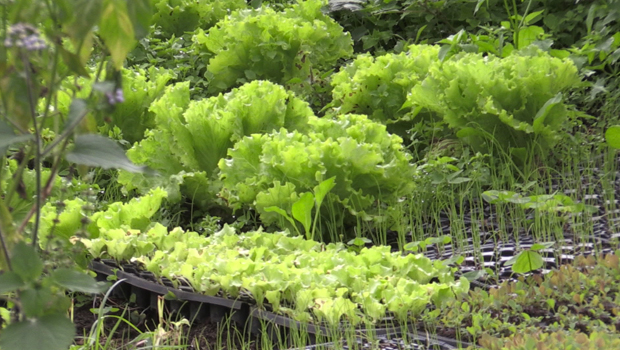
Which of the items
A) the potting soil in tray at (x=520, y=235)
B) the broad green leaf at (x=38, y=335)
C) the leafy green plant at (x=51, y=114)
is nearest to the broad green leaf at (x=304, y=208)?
the potting soil in tray at (x=520, y=235)

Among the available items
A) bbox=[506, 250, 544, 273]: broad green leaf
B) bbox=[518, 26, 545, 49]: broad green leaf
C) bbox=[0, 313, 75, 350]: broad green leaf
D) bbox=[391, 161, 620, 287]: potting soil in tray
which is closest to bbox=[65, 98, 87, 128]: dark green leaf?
bbox=[0, 313, 75, 350]: broad green leaf

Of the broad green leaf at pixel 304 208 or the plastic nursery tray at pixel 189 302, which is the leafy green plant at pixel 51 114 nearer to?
the plastic nursery tray at pixel 189 302

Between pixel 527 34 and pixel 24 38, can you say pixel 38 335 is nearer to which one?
pixel 24 38

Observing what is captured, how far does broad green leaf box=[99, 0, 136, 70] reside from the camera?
3.92ft

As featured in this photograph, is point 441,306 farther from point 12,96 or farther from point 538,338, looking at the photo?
point 12,96

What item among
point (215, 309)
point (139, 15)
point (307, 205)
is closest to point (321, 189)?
point (307, 205)

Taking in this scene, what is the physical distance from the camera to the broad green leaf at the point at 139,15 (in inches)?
48.1

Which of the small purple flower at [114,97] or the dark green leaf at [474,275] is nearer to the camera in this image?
the small purple flower at [114,97]

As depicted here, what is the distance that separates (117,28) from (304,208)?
7.10 ft

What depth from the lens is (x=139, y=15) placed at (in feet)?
4.17

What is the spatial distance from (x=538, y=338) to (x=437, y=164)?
1.77 m

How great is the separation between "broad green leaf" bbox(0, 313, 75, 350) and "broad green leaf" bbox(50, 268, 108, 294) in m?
0.07

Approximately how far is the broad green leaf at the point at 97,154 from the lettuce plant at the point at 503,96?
9.28 feet

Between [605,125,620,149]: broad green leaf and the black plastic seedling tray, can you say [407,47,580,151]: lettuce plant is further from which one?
the black plastic seedling tray
